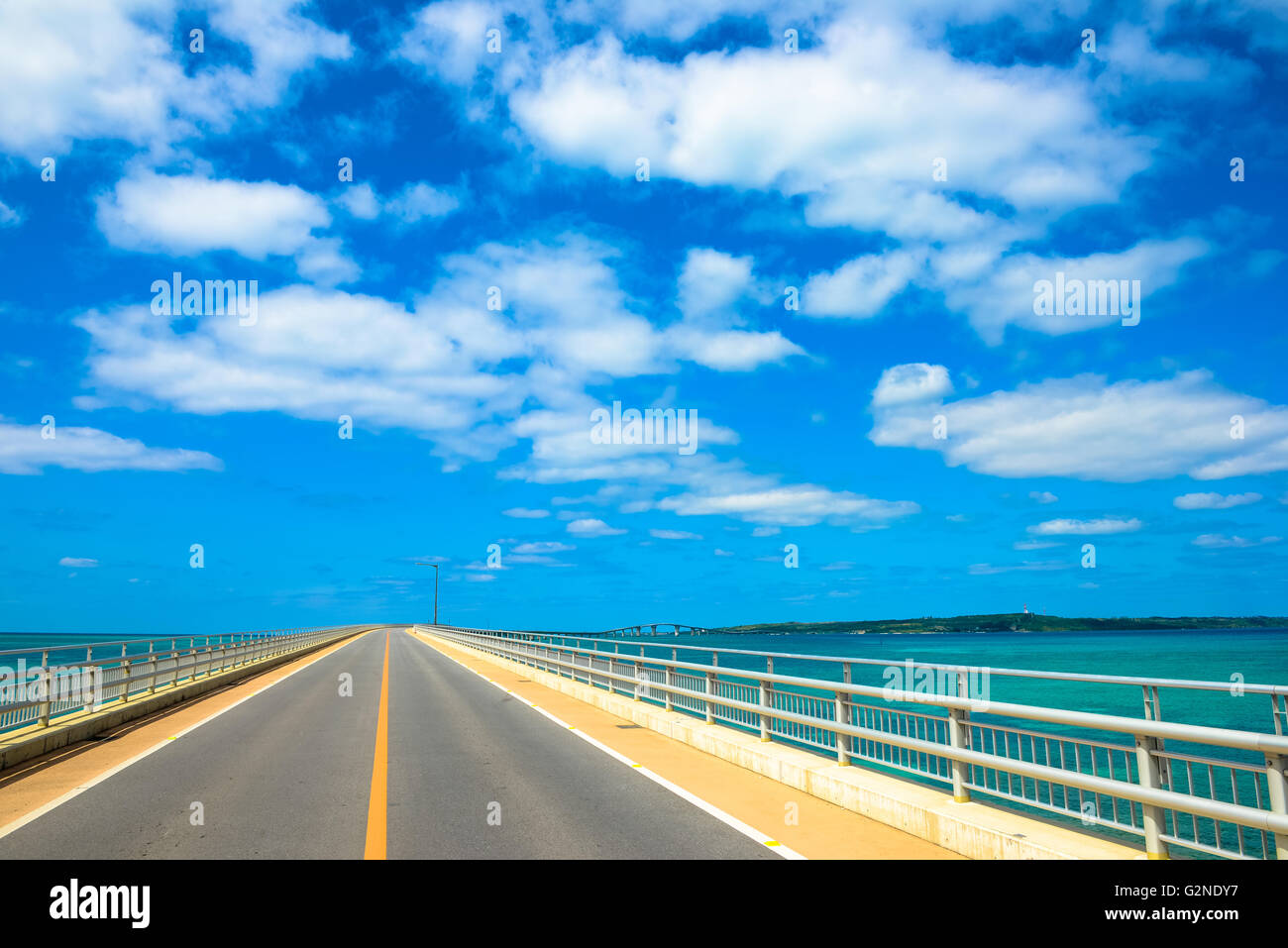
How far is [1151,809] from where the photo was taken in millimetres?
6297

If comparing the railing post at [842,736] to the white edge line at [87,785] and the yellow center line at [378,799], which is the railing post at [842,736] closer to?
the yellow center line at [378,799]

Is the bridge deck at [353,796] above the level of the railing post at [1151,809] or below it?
below

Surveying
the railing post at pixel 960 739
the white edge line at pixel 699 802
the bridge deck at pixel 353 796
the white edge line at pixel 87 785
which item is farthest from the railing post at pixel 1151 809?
the white edge line at pixel 87 785

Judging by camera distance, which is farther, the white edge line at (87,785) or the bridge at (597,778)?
the white edge line at (87,785)

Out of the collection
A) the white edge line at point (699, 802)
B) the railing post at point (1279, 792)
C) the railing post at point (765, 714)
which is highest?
the railing post at point (1279, 792)

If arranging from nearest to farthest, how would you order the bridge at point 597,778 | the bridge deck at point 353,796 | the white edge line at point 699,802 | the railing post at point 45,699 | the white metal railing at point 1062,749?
the white metal railing at point 1062,749, the bridge at point 597,778, the white edge line at point 699,802, the bridge deck at point 353,796, the railing post at point 45,699

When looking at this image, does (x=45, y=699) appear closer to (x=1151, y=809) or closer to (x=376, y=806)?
(x=376, y=806)

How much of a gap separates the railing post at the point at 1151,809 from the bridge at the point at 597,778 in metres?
0.01

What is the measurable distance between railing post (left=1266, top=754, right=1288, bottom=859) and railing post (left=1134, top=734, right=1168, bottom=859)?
0.84 m

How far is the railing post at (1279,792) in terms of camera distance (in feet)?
17.6

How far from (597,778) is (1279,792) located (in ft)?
25.7

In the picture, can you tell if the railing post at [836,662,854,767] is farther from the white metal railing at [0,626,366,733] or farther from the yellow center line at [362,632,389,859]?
the white metal railing at [0,626,366,733]

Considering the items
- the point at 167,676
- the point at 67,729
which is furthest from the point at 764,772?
the point at 167,676
